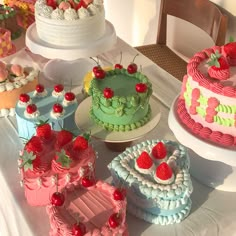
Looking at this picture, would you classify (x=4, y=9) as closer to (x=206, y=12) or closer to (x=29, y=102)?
(x=29, y=102)

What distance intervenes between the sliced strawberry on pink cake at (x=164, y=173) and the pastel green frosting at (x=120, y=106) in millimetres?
270

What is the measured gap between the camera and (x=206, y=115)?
1173 mm

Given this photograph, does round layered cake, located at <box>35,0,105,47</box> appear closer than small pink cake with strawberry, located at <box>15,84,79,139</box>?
No

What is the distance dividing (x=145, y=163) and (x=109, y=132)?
252mm

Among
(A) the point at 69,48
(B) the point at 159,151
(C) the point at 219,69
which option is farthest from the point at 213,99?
(A) the point at 69,48

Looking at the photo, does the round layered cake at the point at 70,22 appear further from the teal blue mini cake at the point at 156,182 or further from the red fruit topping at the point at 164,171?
the red fruit topping at the point at 164,171

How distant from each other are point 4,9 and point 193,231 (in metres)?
1.41

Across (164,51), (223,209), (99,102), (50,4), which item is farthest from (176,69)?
(223,209)

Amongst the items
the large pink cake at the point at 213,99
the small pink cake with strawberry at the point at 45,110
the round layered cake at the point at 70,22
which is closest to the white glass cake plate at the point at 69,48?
the round layered cake at the point at 70,22

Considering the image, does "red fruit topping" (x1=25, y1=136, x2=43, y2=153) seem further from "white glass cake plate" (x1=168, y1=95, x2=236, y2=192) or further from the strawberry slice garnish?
"white glass cake plate" (x1=168, y1=95, x2=236, y2=192)

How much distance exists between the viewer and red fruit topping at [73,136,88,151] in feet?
4.12

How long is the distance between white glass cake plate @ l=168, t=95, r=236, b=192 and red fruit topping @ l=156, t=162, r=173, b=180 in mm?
82

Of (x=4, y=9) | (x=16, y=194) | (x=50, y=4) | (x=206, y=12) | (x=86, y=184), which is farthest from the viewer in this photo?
(x=206, y=12)

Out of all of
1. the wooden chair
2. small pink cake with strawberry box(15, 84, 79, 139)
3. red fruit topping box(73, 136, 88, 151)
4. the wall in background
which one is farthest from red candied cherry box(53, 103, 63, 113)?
the wall in background
